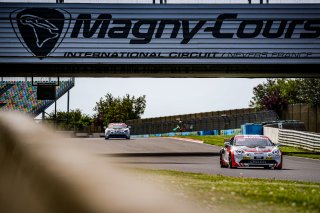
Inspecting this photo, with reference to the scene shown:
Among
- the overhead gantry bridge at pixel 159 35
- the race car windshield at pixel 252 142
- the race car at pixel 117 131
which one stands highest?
the overhead gantry bridge at pixel 159 35

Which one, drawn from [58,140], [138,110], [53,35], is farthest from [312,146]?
[138,110]

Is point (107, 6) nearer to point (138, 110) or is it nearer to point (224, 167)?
point (224, 167)

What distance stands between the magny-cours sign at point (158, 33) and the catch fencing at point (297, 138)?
31.6ft

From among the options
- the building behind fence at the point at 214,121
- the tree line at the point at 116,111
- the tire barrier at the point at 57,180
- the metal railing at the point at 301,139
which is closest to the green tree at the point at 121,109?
the tree line at the point at 116,111

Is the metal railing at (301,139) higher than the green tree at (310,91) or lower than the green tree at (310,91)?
lower

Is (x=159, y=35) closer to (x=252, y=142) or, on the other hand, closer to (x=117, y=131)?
(x=252, y=142)

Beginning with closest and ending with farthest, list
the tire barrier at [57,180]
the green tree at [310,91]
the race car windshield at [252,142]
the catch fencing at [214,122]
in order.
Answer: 1. the tire barrier at [57,180]
2. the race car windshield at [252,142]
3. the green tree at [310,91]
4. the catch fencing at [214,122]

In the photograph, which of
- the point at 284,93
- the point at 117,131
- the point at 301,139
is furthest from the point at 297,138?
the point at 284,93

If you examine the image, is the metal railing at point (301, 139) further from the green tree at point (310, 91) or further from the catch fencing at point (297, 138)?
the green tree at point (310, 91)

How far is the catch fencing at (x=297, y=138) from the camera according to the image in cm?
4001

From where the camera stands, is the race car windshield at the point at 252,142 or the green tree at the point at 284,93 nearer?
the race car windshield at the point at 252,142

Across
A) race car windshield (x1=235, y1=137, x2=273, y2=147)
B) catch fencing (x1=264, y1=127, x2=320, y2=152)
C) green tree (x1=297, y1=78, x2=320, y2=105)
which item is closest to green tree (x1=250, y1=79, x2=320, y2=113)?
green tree (x1=297, y1=78, x2=320, y2=105)

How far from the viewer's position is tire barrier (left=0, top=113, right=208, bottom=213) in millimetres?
3326

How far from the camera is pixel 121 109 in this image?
129m
